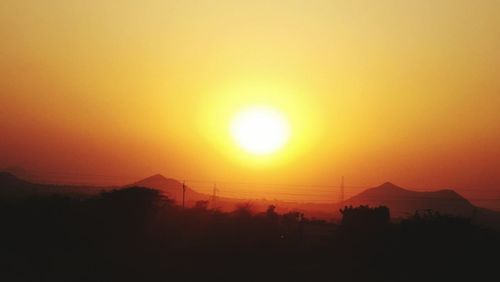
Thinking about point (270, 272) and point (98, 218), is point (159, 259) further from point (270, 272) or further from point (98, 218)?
point (98, 218)

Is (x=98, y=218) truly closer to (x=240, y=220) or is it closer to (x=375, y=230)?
(x=240, y=220)

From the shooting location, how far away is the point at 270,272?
34.3 meters

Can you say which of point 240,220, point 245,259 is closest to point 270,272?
point 245,259

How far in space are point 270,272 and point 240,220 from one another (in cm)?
1926

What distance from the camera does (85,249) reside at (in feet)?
138

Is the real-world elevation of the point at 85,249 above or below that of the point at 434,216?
below

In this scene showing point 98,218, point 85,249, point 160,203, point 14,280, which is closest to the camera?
point 14,280

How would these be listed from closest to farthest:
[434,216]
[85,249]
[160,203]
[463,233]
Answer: [463,233], [434,216], [85,249], [160,203]

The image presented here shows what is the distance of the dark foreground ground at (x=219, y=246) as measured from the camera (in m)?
31.7

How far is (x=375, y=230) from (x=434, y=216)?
4040 mm

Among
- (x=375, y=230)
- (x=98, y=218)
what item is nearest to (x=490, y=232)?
(x=375, y=230)

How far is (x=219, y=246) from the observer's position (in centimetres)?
4297

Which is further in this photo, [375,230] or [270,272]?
[375,230]

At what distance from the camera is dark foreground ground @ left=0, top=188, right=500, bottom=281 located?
104 ft
